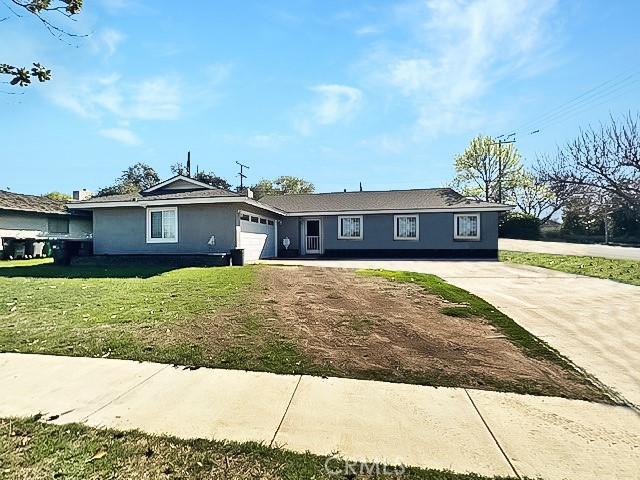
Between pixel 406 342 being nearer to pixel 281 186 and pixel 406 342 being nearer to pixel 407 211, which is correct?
pixel 407 211

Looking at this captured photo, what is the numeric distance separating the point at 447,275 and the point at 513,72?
8098mm

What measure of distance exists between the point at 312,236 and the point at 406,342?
54.8ft

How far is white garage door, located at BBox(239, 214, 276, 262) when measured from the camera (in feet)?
51.1

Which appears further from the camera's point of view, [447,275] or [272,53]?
[447,275]

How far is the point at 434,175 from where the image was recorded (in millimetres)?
44406

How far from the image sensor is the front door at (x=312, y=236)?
21.1 metres

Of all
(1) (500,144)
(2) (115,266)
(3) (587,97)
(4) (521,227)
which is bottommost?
(2) (115,266)

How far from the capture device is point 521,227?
104 ft

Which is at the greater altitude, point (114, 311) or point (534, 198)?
point (534, 198)

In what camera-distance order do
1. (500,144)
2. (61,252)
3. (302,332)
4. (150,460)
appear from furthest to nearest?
(500,144), (61,252), (302,332), (150,460)

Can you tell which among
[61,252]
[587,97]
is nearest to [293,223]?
[61,252]

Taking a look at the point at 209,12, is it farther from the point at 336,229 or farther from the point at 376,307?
the point at 336,229

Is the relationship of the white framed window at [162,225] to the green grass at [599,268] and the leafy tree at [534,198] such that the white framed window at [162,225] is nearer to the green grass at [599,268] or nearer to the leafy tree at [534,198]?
the green grass at [599,268]

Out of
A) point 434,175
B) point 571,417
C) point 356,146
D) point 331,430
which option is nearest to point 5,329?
point 331,430
